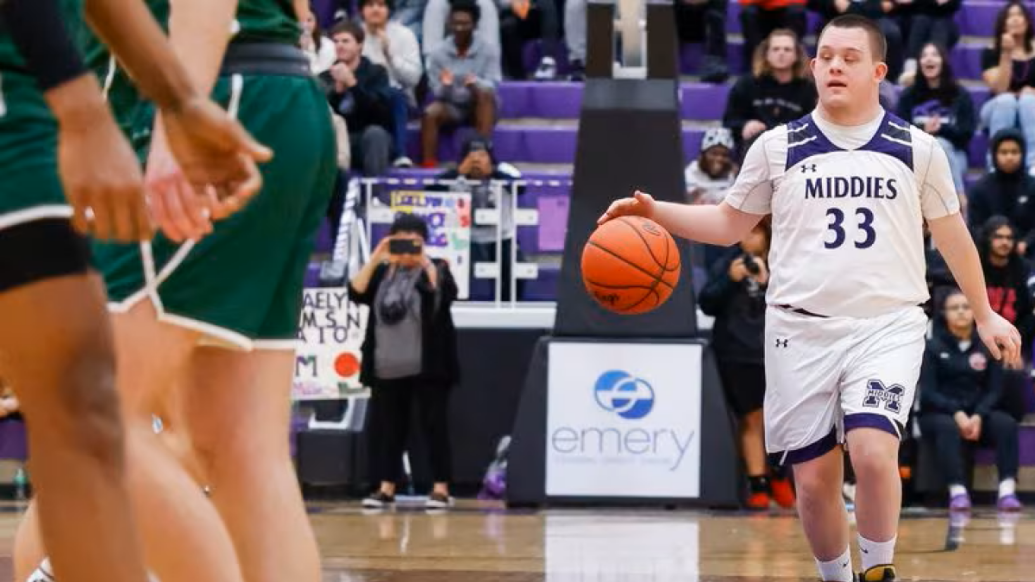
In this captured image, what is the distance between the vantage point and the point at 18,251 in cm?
296

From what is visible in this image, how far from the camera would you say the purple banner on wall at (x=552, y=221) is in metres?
14.8

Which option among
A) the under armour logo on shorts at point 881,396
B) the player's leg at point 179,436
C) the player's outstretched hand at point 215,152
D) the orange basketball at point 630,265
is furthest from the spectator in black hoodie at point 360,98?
the player's outstretched hand at point 215,152

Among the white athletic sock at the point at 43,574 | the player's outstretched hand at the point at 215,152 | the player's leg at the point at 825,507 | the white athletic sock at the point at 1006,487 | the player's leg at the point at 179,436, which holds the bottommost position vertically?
the white athletic sock at the point at 1006,487

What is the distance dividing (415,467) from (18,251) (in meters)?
10.3

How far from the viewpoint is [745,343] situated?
12625 millimetres

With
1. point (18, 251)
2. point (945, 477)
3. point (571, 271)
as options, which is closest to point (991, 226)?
point (945, 477)

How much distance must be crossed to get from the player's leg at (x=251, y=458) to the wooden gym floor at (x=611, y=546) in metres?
3.66

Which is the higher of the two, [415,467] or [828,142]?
[828,142]

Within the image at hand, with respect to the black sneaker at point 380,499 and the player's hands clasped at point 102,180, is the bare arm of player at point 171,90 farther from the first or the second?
the black sneaker at point 380,499

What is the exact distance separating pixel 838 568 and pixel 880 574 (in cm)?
18

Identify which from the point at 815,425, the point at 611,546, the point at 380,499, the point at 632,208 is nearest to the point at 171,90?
the point at 632,208

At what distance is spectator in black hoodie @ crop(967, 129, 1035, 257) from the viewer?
46.4 feet

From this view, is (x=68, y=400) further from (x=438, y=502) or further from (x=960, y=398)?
(x=960, y=398)

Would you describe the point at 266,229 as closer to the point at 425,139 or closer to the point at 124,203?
the point at 124,203
